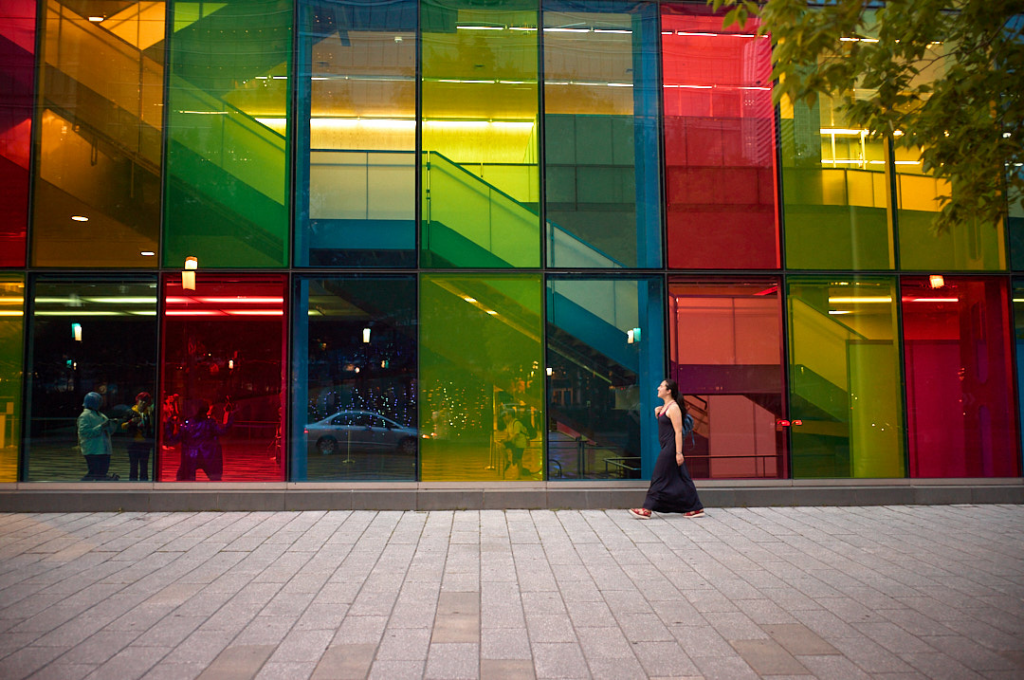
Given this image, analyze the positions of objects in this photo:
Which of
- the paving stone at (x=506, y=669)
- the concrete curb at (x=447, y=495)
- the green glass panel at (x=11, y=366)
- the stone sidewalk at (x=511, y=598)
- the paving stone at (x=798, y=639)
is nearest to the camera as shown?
the paving stone at (x=506, y=669)

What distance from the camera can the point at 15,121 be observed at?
9.86 metres

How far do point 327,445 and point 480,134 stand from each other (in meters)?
5.07

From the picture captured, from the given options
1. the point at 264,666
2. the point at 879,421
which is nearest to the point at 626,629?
the point at 264,666

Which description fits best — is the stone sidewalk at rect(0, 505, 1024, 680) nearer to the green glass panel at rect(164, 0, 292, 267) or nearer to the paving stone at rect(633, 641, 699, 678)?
the paving stone at rect(633, 641, 699, 678)

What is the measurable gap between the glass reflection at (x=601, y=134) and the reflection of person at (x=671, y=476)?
2.28 metres

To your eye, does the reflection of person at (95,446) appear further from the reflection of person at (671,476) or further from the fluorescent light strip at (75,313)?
the reflection of person at (671,476)

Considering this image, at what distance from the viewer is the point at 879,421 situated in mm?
10219

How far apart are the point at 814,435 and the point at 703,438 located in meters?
1.65

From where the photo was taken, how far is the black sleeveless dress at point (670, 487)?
8977mm

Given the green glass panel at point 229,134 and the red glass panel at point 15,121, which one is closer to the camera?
the red glass panel at point 15,121

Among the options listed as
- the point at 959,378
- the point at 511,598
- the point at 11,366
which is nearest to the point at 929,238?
the point at 959,378

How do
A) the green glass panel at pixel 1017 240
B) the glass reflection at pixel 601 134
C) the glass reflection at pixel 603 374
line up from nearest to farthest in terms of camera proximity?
the glass reflection at pixel 603 374 → the glass reflection at pixel 601 134 → the green glass panel at pixel 1017 240

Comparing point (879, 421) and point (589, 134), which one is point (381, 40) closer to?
point (589, 134)

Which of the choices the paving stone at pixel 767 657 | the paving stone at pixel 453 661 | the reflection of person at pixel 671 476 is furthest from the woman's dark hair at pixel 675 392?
the paving stone at pixel 453 661
